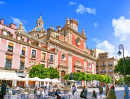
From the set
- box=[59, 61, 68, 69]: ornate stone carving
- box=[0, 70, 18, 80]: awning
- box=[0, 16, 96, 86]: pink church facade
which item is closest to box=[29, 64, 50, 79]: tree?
box=[0, 70, 18, 80]: awning

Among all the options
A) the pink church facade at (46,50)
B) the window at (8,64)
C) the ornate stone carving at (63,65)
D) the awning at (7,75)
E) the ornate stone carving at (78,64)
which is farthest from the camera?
the ornate stone carving at (78,64)

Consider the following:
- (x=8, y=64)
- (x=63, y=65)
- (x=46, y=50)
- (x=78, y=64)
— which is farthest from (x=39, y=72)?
(x=78, y=64)

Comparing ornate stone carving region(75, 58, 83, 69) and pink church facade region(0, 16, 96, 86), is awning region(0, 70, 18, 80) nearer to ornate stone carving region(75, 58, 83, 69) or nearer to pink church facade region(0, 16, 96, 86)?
pink church facade region(0, 16, 96, 86)

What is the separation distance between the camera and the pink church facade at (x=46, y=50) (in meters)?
→ 20.5

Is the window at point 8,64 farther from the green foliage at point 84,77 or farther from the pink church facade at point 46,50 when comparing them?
the green foliage at point 84,77

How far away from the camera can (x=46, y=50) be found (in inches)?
1024

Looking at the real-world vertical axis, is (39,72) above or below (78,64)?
below

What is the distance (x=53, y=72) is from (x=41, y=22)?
3272 centimetres

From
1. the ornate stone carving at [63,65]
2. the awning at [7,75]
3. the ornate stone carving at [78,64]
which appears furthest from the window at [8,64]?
the ornate stone carving at [78,64]

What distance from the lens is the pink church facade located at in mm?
20500

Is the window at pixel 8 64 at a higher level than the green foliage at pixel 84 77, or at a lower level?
higher

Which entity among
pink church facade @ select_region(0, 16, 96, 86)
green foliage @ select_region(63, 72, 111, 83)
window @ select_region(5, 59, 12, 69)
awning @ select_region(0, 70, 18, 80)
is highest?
pink church facade @ select_region(0, 16, 96, 86)

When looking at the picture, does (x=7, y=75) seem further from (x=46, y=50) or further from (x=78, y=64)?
(x=78, y=64)

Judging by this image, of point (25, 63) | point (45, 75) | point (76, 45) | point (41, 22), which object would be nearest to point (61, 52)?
point (76, 45)
